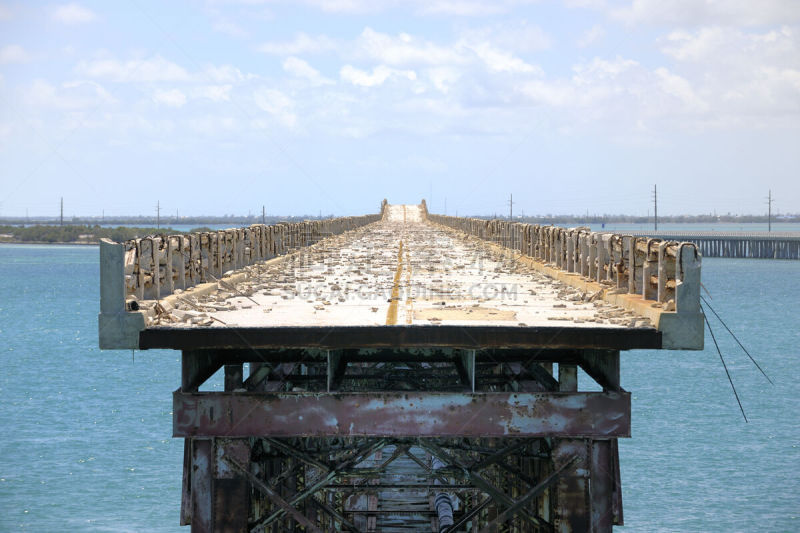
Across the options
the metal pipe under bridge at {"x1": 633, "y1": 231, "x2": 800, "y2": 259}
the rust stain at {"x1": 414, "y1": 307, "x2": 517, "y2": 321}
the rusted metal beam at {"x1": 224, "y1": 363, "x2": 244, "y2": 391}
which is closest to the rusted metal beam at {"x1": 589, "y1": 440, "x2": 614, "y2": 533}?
the rust stain at {"x1": 414, "y1": 307, "x2": 517, "y2": 321}

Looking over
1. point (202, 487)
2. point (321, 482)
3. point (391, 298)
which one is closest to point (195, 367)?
point (202, 487)

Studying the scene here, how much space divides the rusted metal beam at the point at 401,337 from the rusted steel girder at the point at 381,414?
0.73m

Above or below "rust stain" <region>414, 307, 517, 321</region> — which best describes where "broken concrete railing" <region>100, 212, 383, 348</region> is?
above

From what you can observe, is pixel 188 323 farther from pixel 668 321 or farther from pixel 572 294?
pixel 572 294

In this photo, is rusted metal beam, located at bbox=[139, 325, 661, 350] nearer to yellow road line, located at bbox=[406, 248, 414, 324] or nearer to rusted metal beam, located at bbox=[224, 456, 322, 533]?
yellow road line, located at bbox=[406, 248, 414, 324]

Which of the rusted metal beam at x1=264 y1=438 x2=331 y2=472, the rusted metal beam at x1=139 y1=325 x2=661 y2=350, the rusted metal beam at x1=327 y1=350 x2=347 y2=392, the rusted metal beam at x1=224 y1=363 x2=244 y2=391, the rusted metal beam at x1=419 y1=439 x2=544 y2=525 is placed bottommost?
the rusted metal beam at x1=419 y1=439 x2=544 y2=525

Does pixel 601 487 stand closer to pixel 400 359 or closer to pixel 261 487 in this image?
pixel 400 359

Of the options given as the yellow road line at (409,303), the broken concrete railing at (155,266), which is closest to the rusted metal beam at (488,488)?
the yellow road line at (409,303)

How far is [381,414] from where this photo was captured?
12.0 m

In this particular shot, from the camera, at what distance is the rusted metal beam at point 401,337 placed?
11914 millimetres

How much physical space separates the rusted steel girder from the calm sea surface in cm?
2635

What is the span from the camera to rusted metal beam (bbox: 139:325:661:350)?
11914 millimetres

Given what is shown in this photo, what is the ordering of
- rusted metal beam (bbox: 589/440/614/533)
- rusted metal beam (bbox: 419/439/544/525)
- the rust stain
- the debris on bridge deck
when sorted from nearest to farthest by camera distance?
rusted metal beam (bbox: 589/440/614/533) → rusted metal beam (bbox: 419/439/544/525) → the debris on bridge deck → the rust stain

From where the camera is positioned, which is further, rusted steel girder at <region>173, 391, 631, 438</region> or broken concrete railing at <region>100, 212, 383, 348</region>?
rusted steel girder at <region>173, 391, 631, 438</region>
